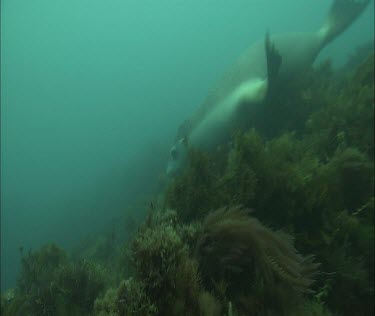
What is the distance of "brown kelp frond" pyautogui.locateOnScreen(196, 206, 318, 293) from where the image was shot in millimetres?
2066

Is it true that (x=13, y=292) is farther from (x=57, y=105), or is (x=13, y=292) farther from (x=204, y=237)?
(x=57, y=105)

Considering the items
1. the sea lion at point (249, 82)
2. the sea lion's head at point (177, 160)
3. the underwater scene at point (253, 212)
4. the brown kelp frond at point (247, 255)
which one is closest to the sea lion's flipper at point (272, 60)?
the underwater scene at point (253, 212)

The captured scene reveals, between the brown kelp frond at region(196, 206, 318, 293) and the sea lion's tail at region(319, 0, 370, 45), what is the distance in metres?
6.29

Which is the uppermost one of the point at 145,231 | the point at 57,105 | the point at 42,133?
the point at 57,105

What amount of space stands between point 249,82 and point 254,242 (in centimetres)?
427

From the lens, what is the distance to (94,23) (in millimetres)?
131750

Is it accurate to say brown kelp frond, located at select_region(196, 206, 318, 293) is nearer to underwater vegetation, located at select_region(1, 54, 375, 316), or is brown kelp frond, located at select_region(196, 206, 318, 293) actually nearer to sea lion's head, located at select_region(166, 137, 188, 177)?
underwater vegetation, located at select_region(1, 54, 375, 316)

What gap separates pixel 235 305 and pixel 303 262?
56cm

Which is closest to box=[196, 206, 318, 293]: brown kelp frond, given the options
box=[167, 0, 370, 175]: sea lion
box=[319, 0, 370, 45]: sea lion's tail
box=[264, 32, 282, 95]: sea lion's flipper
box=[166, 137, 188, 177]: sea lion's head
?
box=[264, 32, 282, 95]: sea lion's flipper

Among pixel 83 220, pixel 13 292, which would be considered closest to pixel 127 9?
pixel 83 220

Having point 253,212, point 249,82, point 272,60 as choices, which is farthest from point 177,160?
point 253,212

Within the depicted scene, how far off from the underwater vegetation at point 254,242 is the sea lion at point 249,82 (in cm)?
142

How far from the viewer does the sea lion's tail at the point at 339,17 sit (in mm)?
7285

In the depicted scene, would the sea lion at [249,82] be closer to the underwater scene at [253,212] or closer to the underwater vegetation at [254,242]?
the underwater scene at [253,212]
